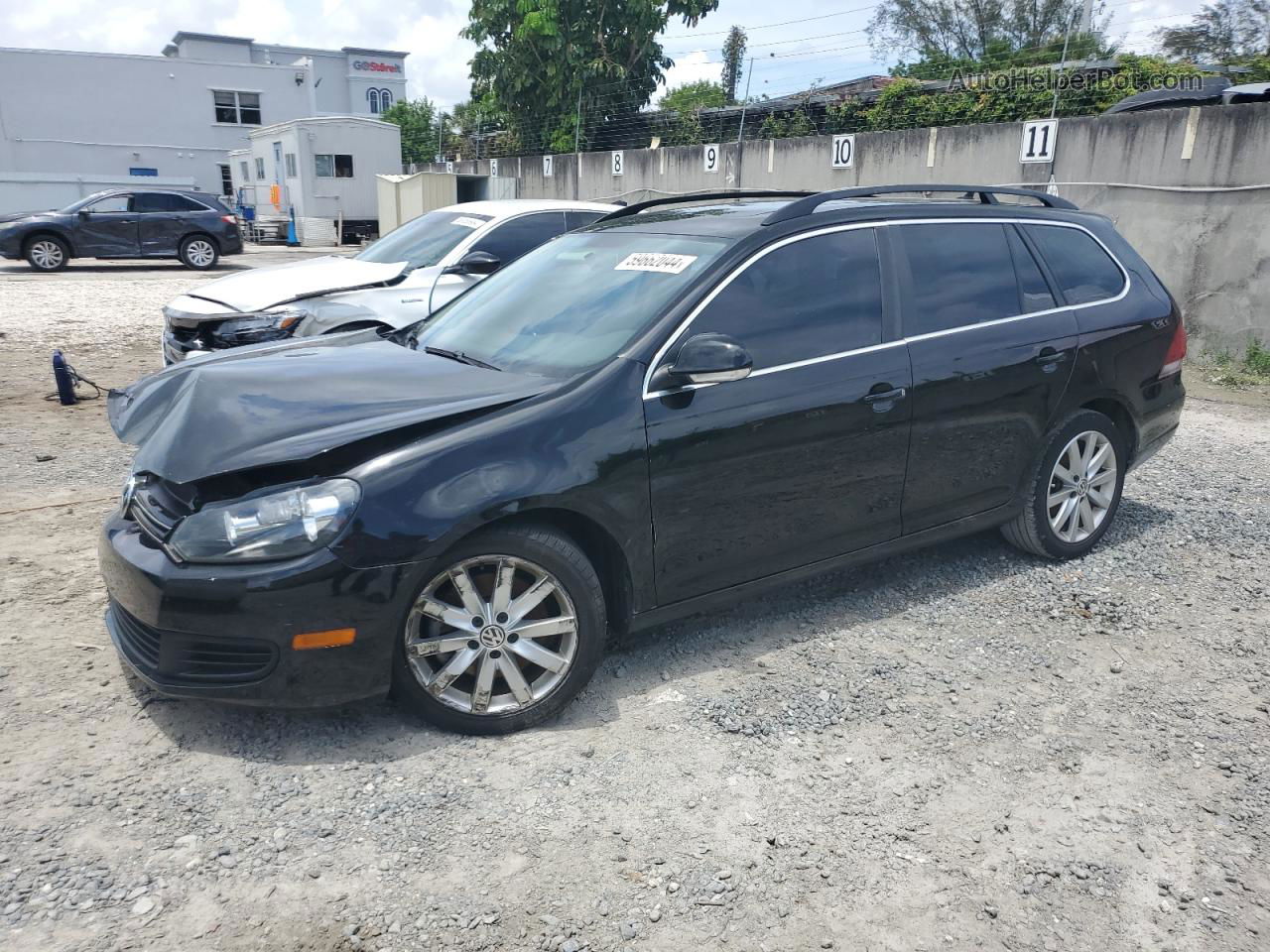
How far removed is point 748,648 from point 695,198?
2298 mm

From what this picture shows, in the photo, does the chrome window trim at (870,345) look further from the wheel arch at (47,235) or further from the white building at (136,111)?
the white building at (136,111)

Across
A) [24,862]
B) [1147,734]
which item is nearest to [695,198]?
[1147,734]

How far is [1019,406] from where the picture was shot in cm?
450

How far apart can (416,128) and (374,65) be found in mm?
16399

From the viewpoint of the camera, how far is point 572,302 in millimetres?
4051

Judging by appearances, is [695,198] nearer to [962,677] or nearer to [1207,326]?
[962,677]

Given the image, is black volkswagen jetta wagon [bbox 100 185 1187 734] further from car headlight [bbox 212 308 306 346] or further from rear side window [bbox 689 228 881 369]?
car headlight [bbox 212 308 306 346]

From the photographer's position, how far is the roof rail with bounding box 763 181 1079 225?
4.01m

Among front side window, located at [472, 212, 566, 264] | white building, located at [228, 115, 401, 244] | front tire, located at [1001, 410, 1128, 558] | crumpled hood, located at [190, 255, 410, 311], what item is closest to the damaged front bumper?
front tire, located at [1001, 410, 1128, 558]

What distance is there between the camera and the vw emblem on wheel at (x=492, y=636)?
3.25m

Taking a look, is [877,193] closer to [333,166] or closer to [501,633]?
[501,633]

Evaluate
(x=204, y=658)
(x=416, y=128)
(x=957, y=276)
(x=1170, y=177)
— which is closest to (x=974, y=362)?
(x=957, y=276)

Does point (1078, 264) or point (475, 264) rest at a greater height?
point (1078, 264)

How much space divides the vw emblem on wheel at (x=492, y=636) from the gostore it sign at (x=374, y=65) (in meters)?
61.7
